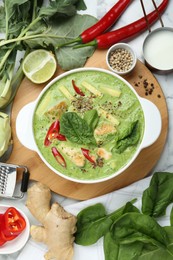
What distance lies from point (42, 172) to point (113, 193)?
14.1 inches

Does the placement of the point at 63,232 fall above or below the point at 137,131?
below

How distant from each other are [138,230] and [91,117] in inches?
22.1

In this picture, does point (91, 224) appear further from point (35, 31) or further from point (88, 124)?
point (35, 31)

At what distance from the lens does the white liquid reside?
264 cm

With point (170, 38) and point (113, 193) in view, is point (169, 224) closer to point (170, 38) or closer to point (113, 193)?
point (113, 193)

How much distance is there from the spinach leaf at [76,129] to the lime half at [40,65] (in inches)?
9.9

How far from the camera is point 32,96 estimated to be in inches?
105

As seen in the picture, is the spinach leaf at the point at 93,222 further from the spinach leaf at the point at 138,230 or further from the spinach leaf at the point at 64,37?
the spinach leaf at the point at 64,37

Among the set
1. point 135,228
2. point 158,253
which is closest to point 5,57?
point 135,228

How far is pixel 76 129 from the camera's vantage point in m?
2.48

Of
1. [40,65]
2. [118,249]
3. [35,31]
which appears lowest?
[118,249]

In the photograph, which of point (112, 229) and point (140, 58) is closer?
point (112, 229)

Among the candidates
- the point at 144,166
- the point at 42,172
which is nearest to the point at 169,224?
the point at 144,166

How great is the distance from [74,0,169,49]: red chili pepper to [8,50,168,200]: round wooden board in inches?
3.0
